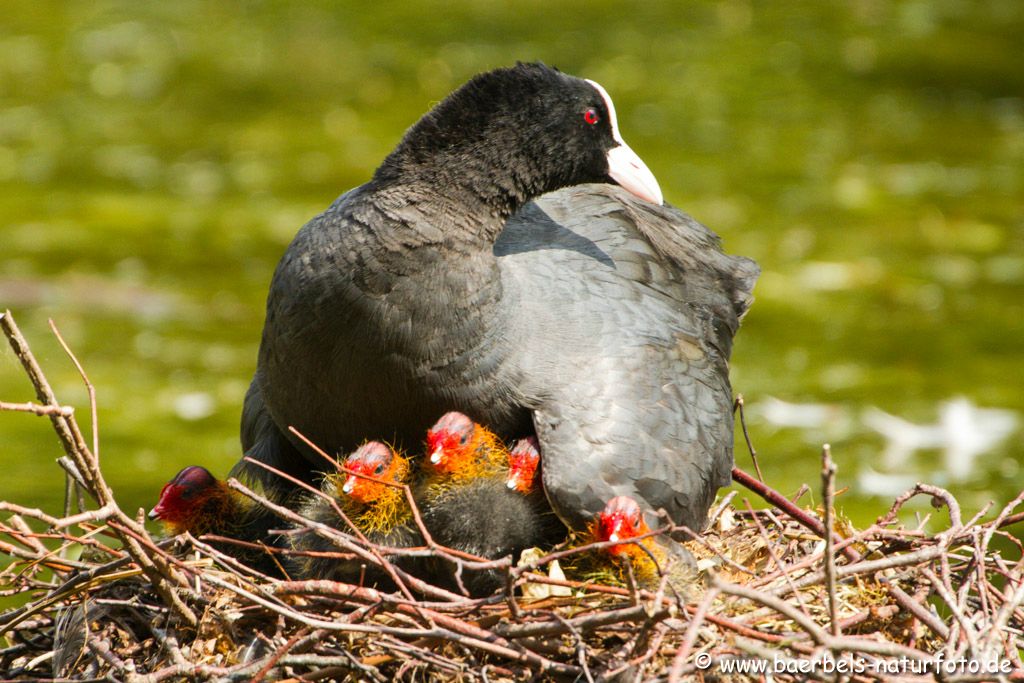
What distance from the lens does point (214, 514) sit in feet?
13.0

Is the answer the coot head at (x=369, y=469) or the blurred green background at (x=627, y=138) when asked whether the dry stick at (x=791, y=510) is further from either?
the blurred green background at (x=627, y=138)

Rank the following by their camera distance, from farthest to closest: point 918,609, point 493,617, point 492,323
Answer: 1. point 492,323
2. point 918,609
3. point 493,617

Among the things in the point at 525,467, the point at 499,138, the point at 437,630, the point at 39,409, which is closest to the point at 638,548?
the point at 525,467

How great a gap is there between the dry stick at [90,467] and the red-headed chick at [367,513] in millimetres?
350

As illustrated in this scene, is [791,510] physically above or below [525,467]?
below

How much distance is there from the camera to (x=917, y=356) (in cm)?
799

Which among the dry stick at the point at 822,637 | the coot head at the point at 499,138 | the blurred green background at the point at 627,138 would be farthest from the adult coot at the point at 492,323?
the blurred green background at the point at 627,138

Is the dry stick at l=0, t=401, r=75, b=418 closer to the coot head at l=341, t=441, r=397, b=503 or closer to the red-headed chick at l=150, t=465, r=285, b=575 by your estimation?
the coot head at l=341, t=441, r=397, b=503

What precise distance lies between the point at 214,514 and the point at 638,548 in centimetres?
129

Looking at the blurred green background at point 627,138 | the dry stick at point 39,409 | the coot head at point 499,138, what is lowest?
the blurred green background at point 627,138

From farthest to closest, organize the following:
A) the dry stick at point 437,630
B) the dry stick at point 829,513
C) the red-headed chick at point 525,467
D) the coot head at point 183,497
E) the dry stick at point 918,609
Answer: the coot head at point 183,497
the red-headed chick at point 525,467
the dry stick at point 918,609
the dry stick at point 437,630
the dry stick at point 829,513

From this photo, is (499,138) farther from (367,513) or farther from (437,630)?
(437,630)

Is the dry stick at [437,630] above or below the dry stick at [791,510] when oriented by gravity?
below

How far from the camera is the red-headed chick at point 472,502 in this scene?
11.5ft
